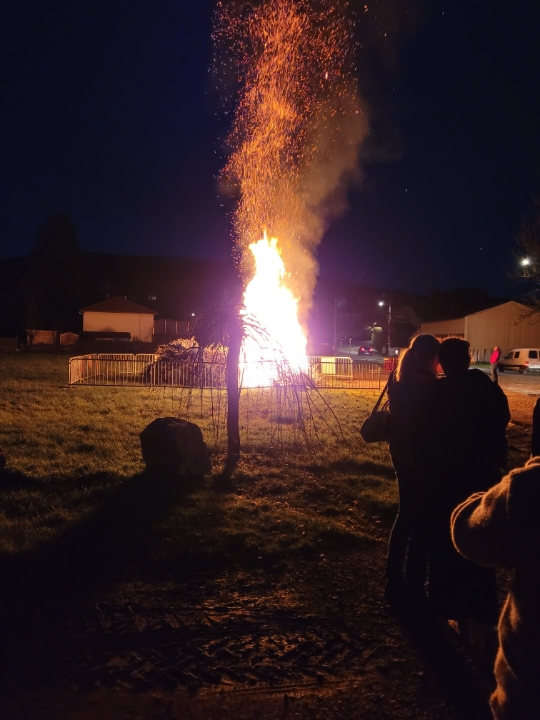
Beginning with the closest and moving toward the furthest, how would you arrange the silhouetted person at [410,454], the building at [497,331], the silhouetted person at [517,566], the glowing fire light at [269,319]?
the silhouetted person at [517,566]
the silhouetted person at [410,454]
the glowing fire light at [269,319]
the building at [497,331]

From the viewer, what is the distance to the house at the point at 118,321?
155ft

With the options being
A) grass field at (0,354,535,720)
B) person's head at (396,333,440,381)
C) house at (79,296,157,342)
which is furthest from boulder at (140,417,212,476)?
house at (79,296,157,342)

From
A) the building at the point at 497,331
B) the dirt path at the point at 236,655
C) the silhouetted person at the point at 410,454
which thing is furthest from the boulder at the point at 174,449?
the building at the point at 497,331

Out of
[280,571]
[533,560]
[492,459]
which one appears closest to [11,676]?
[280,571]

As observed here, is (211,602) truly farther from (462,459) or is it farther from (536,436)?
(536,436)

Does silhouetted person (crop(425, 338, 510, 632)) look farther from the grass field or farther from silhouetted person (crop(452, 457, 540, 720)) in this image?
silhouetted person (crop(452, 457, 540, 720))

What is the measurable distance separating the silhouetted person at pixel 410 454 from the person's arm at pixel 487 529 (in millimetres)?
1834

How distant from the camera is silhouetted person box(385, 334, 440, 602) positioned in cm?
347

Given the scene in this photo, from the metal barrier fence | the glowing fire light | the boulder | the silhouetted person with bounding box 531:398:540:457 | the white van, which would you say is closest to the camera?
the silhouetted person with bounding box 531:398:540:457

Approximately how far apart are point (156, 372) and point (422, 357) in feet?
46.2

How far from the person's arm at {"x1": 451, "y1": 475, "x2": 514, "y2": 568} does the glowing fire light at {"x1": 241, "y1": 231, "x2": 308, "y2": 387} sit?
5.10 meters

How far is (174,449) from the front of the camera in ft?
20.6

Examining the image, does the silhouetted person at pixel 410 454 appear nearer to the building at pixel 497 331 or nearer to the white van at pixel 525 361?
the white van at pixel 525 361

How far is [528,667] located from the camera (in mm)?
1405
